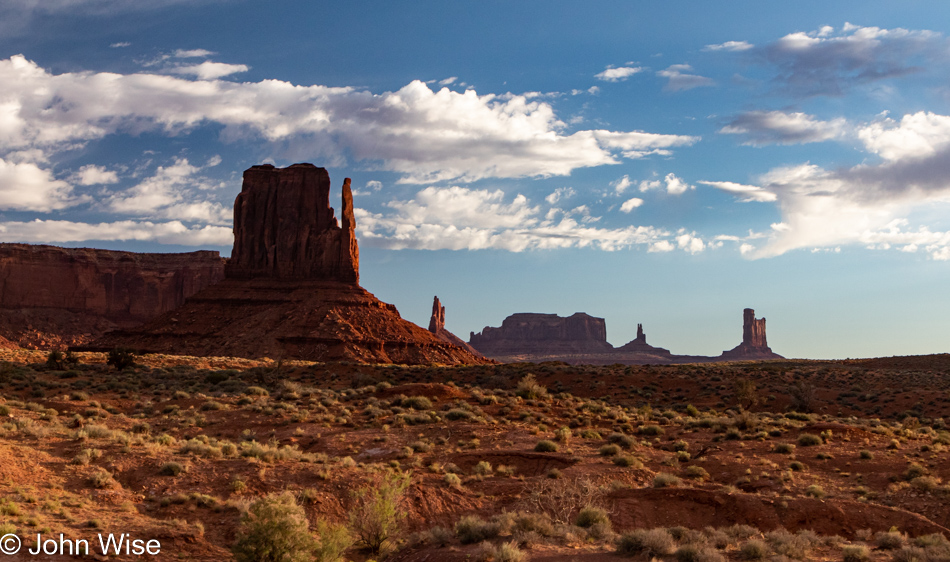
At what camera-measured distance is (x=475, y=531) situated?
12180 millimetres

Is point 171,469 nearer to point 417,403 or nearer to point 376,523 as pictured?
point 376,523

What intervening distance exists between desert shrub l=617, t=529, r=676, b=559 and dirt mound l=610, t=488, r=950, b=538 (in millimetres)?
3544

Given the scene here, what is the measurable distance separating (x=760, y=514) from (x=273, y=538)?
9.77 metres

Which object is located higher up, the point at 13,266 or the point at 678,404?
the point at 13,266

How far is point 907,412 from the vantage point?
35.3 meters

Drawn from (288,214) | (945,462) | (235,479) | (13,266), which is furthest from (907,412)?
(13,266)

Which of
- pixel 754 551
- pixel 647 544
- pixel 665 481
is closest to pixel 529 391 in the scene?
pixel 665 481

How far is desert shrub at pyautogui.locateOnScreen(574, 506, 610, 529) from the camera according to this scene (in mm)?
13716

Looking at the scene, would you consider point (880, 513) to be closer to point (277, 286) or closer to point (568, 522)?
point (568, 522)

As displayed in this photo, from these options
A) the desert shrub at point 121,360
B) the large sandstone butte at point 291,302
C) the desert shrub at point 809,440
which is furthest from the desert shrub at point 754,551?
the large sandstone butte at point 291,302

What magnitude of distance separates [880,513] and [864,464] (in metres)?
5.80

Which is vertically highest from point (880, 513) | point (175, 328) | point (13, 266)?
point (13, 266)

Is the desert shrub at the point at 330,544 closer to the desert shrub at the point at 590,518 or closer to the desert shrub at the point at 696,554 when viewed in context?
the desert shrub at the point at 590,518

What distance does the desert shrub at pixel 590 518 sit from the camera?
13716 millimetres
